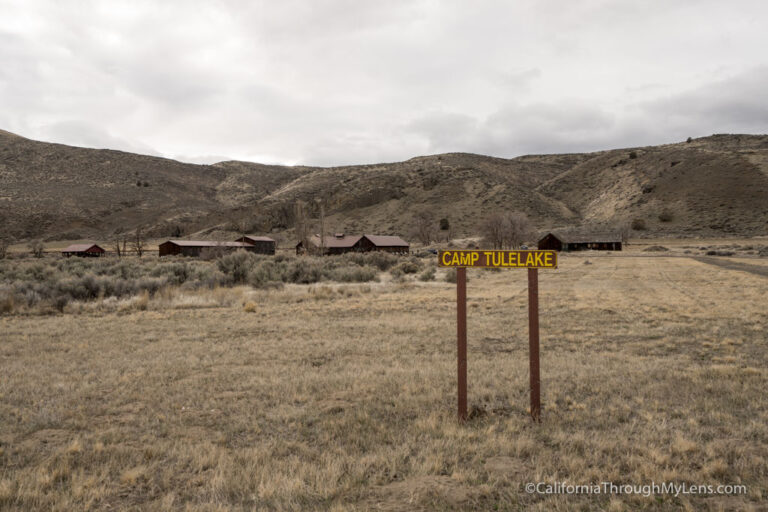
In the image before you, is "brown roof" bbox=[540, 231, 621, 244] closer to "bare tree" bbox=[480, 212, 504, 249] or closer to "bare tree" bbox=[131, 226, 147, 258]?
"bare tree" bbox=[480, 212, 504, 249]

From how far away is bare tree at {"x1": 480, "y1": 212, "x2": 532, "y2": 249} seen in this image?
2520 inches

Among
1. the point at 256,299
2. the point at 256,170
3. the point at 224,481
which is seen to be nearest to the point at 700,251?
the point at 256,299

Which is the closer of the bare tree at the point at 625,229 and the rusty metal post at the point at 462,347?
the rusty metal post at the point at 462,347

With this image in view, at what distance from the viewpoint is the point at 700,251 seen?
5497cm

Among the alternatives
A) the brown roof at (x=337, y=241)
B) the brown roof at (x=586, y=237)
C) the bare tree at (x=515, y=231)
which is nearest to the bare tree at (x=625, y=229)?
the brown roof at (x=586, y=237)

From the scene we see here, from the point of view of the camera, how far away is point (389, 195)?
10256 cm

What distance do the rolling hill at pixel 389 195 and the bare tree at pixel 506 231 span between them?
17.6 m

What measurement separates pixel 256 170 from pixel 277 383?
468ft

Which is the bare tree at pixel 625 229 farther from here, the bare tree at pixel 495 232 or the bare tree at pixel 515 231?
the bare tree at pixel 495 232

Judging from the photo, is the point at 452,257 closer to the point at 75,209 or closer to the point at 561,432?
the point at 561,432

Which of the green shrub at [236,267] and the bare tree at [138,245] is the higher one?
the bare tree at [138,245]

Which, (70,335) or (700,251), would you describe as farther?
(700,251)

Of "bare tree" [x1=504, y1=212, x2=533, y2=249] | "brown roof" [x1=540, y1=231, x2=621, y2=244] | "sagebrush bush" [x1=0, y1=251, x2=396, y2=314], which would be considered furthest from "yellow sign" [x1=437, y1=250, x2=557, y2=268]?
"brown roof" [x1=540, y1=231, x2=621, y2=244]

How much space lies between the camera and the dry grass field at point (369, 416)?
3875mm
